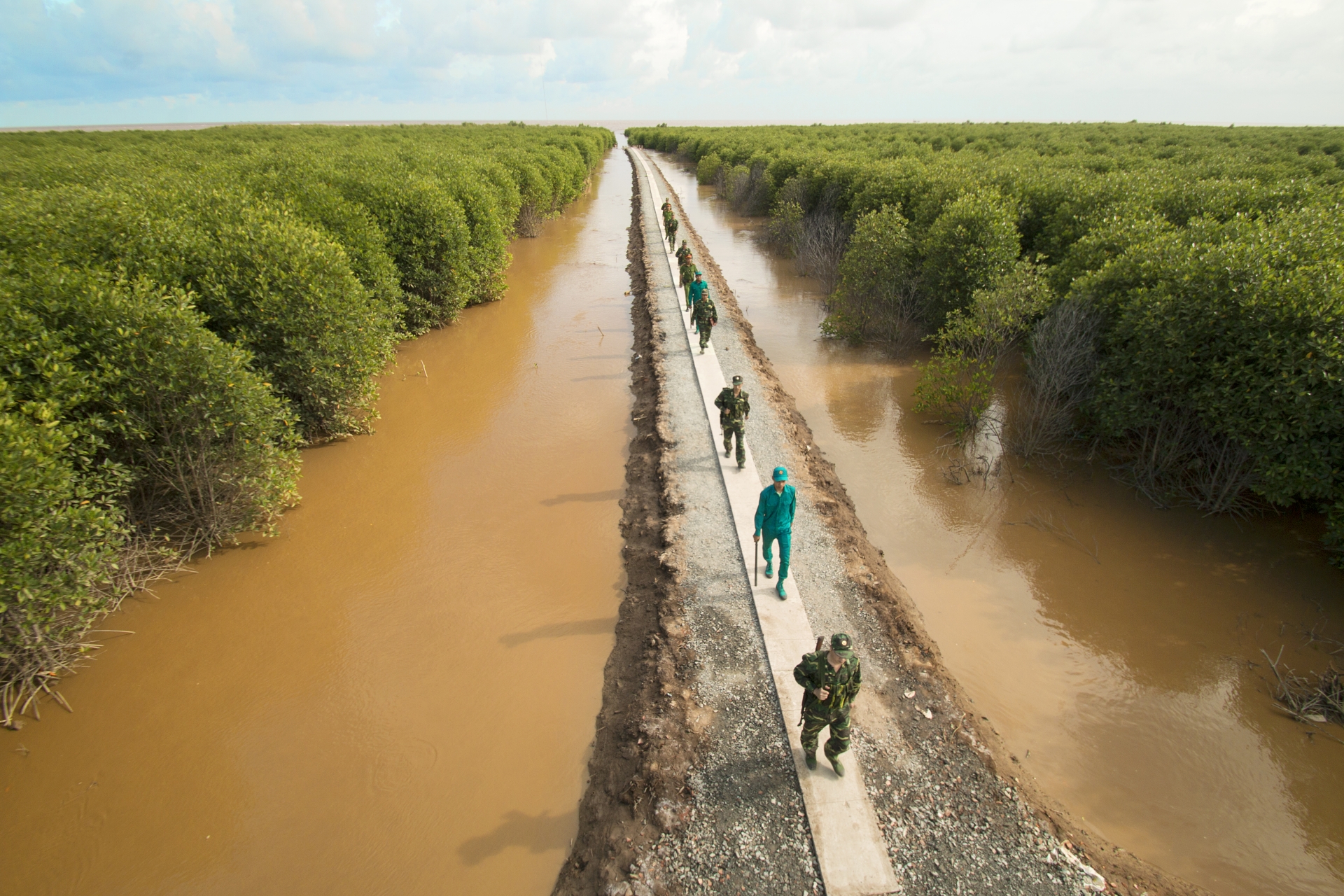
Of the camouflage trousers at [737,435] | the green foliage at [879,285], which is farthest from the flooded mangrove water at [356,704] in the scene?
the green foliage at [879,285]

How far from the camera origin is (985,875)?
443 cm

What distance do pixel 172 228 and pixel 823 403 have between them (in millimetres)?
12265

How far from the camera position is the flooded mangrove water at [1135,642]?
5.27m

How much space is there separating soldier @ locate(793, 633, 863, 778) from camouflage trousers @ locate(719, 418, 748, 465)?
4880 millimetres

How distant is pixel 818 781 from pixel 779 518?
2.57 m

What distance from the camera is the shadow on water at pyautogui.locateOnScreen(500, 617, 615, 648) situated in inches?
284

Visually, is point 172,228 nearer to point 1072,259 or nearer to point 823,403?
point 823,403

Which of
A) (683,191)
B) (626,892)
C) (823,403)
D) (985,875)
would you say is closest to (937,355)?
(823,403)

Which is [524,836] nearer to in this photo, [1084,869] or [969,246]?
[1084,869]

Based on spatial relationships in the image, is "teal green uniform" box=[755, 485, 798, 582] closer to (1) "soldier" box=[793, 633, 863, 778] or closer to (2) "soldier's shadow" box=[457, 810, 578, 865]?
(1) "soldier" box=[793, 633, 863, 778]

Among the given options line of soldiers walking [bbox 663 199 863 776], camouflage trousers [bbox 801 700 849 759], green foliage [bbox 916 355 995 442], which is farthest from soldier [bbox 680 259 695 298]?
camouflage trousers [bbox 801 700 849 759]

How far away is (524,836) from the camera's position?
524 cm

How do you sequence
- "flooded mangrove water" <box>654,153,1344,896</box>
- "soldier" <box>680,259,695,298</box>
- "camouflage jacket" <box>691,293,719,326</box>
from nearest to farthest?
"flooded mangrove water" <box>654,153,1344,896</box> < "camouflage jacket" <box>691,293,719,326</box> < "soldier" <box>680,259,695,298</box>

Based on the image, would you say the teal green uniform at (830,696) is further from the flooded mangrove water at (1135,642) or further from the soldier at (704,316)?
the soldier at (704,316)
